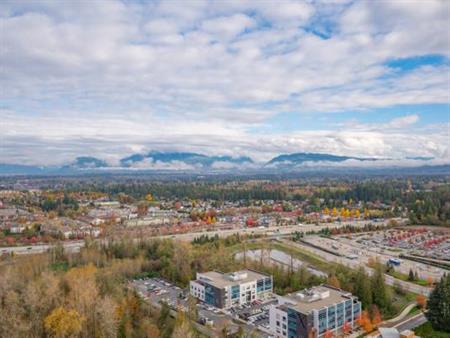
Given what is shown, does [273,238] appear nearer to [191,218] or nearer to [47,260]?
[191,218]

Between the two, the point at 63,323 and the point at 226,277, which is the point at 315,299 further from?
the point at 63,323

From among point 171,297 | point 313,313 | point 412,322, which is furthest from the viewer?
point 171,297

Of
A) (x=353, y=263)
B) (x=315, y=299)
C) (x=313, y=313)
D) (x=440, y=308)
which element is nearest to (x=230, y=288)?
(x=315, y=299)

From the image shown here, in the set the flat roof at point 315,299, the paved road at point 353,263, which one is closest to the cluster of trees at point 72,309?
the flat roof at point 315,299

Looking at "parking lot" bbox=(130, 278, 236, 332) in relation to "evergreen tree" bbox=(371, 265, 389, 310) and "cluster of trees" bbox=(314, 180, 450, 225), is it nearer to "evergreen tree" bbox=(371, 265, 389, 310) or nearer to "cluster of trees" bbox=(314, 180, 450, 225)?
"evergreen tree" bbox=(371, 265, 389, 310)

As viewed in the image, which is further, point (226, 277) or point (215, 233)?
point (215, 233)

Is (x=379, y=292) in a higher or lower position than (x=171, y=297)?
higher

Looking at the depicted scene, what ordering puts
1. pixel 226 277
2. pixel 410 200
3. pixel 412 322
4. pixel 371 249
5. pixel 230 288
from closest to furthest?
pixel 412 322 → pixel 230 288 → pixel 226 277 → pixel 371 249 → pixel 410 200
